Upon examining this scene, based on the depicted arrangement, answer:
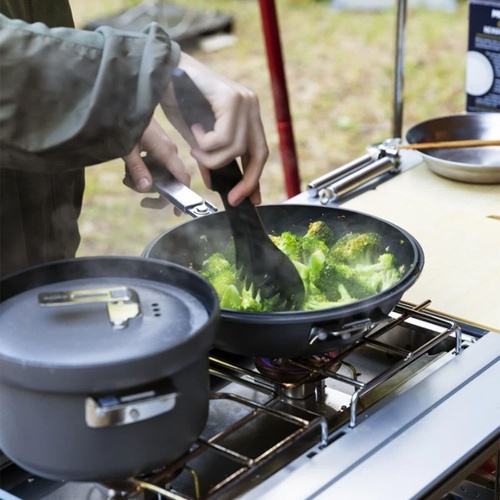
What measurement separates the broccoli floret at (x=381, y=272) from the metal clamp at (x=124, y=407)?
1.90 feet

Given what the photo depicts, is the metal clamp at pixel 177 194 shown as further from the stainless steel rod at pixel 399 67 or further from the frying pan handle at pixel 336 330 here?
the stainless steel rod at pixel 399 67

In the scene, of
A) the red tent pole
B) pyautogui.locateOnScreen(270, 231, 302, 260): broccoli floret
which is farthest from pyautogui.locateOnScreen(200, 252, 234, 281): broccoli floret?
the red tent pole

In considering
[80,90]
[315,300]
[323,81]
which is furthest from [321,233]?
[323,81]

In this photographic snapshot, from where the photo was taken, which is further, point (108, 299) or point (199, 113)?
point (199, 113)

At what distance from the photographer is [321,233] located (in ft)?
5.49

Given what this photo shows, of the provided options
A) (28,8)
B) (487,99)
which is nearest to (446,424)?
(28,8)

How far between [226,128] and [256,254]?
24cm

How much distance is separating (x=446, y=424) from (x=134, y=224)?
393 cm

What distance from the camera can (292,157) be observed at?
2.81m

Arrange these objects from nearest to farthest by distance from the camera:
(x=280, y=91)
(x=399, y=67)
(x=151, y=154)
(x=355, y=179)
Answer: (x=151, y=154), (x=355, y=179), (x=399, y=67), (x=280, y=91)

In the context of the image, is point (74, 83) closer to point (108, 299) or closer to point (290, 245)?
point (108, 299)

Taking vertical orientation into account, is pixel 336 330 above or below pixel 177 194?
below

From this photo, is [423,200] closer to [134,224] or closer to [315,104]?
[134,224]

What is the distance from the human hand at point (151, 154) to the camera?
1.50 m
